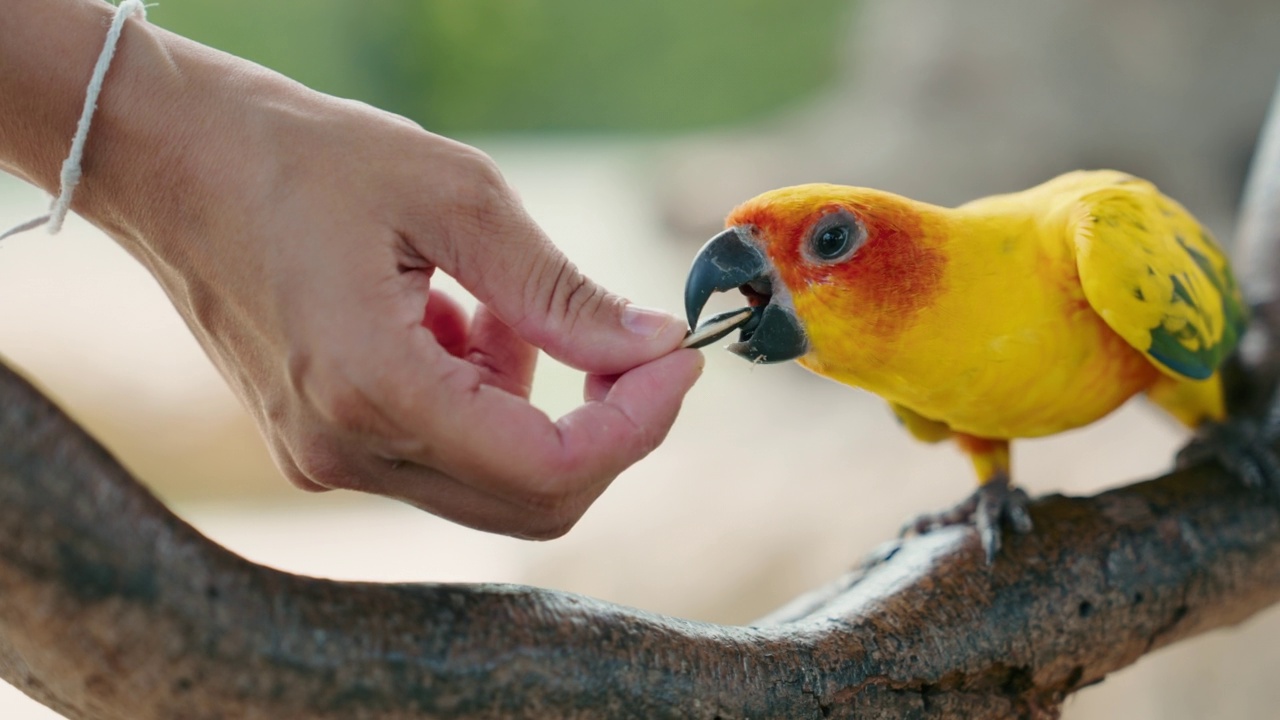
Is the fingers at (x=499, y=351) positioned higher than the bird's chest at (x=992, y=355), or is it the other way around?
the bird's chest at (x=992, y=355)

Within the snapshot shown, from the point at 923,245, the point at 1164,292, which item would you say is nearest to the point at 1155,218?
the point at 1164,292

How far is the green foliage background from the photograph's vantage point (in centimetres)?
873

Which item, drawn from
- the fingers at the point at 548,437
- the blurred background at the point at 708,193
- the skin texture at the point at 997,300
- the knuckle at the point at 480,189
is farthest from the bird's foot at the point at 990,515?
the blurred background at the point at 708,193

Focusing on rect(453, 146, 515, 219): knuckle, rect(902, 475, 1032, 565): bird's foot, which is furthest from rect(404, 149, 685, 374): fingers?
rect(902, 475, 1032, 565): bird's foot

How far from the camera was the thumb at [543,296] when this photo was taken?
1.25 meters

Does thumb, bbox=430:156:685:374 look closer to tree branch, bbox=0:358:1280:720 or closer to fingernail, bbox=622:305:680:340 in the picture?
fingernail, bbox=622:305:680:340

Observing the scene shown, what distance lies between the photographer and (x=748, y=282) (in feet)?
5.67

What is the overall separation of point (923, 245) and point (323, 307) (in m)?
1.05

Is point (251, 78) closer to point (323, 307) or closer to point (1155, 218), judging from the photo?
point (323, 307)

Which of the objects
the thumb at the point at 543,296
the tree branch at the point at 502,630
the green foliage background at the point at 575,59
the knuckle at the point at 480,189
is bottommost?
the tree branch at the point at 502,630

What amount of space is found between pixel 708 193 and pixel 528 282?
268 inches

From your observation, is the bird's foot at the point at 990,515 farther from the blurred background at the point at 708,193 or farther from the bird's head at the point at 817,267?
the blurred background at the point at 708,193

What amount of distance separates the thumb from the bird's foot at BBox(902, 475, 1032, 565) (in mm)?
800

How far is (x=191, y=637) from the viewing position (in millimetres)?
1063
